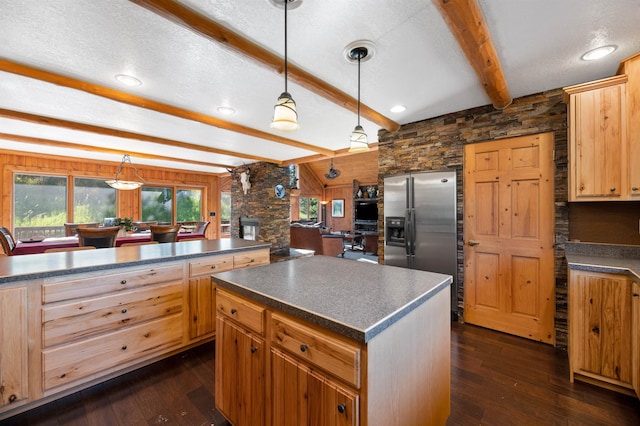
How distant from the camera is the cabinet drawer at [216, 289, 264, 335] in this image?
1.28 meters

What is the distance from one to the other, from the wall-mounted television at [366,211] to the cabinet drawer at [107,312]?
744 cm

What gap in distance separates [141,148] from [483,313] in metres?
6.44

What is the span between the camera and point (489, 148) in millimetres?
2939

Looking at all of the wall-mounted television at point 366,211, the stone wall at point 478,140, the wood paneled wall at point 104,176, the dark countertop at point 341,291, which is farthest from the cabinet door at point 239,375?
the wall-mounted television at point 366,211

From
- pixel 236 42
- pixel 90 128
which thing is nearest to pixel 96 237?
pixel 90 128

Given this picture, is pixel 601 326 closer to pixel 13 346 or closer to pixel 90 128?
pixel 13 346

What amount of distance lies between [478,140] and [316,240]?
4.54 metres

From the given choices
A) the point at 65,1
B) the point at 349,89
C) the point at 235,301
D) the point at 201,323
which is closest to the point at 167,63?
the point at 65,1

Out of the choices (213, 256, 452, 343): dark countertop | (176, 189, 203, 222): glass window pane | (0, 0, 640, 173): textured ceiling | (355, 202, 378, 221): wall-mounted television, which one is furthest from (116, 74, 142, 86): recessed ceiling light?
(355, 202, 378, 221): wall-mounted television

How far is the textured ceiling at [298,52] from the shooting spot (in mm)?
1598

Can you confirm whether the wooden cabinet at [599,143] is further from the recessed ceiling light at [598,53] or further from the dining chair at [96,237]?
the dining chair at [96,237]

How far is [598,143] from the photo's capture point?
215cm

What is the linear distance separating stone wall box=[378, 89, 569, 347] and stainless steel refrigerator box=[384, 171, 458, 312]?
4.1 inches

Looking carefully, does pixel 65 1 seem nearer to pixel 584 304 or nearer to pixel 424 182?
pixel 424 182
